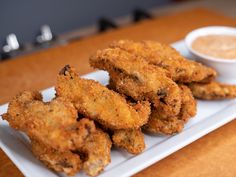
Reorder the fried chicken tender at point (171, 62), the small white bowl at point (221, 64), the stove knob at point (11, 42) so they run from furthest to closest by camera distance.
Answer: the stove knob at point (11, 42) → the small white bowl at point (221, 64) → the fried chicken tender at point (171, 62)

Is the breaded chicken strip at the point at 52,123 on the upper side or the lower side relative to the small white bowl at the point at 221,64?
upper

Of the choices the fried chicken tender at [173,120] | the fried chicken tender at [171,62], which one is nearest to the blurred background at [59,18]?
the fried chicken tender at [171,62]

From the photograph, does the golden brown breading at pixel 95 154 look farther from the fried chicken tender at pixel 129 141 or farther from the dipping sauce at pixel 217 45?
the dipping sauce at pixel 217 45

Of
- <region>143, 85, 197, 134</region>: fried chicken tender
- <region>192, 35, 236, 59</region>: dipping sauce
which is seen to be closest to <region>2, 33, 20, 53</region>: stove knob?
<region>192, 35, 236, 59</region>: dipping sauce

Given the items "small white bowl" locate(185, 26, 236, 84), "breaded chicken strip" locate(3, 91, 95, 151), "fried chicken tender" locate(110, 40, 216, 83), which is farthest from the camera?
"small white bowl" locate(185, 26, 236, 84)

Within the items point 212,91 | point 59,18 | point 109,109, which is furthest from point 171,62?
point 59,18

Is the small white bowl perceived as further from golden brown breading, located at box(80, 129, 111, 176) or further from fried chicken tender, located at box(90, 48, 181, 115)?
golden brown breading, located at box(80, 129, 111, 176)

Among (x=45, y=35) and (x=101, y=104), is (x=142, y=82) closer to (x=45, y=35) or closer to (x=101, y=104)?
(x=101, y=104)
